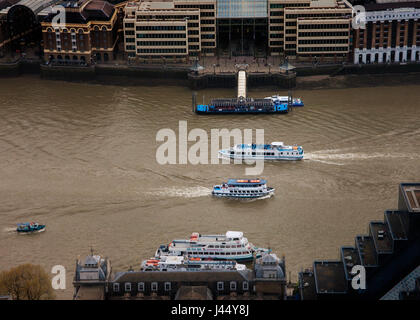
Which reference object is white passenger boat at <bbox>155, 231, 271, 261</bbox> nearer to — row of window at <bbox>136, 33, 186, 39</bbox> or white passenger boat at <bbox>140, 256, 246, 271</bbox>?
white passenger boat at <bbox>140, 256, 246, 271</bbox>

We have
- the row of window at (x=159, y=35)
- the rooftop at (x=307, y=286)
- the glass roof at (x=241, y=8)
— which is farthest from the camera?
the glass roof at (x=241, y=8)

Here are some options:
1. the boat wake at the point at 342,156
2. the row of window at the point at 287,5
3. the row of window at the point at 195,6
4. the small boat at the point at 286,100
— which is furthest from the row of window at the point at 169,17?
the boat wake at the point at 342,156

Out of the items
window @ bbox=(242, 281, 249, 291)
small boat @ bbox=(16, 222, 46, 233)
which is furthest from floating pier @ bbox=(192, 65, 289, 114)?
window @ bbox=(242, 281, 249, 291)

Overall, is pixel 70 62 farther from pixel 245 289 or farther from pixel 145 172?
pixel 245 289

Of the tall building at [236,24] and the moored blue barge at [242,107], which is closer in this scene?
the moored blue barge at [242,107]

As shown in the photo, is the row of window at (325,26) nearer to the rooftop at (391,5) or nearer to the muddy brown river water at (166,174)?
the rooftop at (391,5)

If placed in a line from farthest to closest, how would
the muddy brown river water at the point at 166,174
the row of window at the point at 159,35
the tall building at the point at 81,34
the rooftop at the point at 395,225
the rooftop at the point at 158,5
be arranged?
1. the rooftop at the point at 158,5
2. the row of window at the point at 159,35
3. the tall building at the point at 81,34
4. the muddy brown river water at the point at 166,174
5. the rooftop at the point at 395,225

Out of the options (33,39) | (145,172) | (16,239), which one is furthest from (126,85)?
(16,239)
